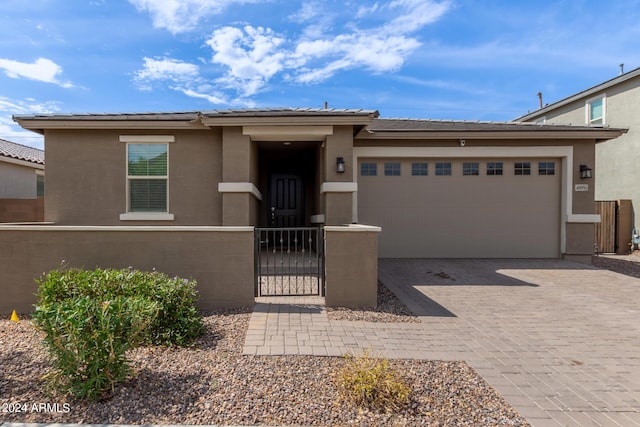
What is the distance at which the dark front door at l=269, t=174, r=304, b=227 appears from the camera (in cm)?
1173

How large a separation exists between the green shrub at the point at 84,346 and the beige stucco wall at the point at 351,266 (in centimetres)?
302

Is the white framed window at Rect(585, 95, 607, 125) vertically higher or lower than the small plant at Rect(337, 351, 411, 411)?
higher

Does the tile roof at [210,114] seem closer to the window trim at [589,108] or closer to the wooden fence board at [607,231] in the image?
the wooden fence board at [607,231]

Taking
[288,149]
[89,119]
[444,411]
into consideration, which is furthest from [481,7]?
[89,119]

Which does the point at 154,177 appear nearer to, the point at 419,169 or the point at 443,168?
the point at 419,169

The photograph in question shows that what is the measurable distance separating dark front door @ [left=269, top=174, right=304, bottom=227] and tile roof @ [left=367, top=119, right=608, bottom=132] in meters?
3.52

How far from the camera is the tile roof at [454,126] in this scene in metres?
9.17

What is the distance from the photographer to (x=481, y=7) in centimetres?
755

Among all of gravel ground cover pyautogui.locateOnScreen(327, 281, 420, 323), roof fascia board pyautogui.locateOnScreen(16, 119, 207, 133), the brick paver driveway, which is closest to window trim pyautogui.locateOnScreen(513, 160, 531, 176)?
the brick paver driveway

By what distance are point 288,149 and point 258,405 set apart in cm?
795

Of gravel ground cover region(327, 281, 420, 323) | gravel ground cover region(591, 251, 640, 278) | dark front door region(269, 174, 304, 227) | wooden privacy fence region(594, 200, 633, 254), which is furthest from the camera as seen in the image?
wooden privacy fence region(594, 200, 633, 254)

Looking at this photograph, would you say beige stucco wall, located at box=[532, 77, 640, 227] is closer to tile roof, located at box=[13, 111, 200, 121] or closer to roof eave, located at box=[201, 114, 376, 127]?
roof eave, located at box=[201, 114, 376, 127]

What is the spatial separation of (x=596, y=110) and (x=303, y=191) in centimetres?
1348

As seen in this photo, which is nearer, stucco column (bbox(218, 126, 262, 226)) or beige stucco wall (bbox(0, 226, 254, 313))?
beige stucco wall (bbox(0, 226, 254, 313))
